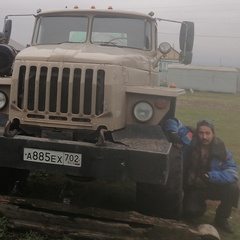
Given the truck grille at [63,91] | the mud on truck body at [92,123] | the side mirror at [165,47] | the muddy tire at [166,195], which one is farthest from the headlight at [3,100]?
the side mirror at [165,47]

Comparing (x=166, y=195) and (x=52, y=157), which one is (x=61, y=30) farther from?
(x=166, y=195)

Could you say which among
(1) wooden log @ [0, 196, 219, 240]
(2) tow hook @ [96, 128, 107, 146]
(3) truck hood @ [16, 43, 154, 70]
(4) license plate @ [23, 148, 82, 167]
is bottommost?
(1) wooden log @ [0, 196, 219, 240]

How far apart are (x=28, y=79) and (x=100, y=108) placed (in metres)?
0.81

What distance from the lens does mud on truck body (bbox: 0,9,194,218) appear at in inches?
154

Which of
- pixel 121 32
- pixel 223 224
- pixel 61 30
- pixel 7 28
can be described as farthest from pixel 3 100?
pixel 223 224

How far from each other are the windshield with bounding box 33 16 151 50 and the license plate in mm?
1940

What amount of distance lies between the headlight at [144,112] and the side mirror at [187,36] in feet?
5.82

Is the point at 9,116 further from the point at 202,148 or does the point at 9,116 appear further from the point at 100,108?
the point at 202,148

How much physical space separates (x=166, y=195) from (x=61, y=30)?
2.72 m

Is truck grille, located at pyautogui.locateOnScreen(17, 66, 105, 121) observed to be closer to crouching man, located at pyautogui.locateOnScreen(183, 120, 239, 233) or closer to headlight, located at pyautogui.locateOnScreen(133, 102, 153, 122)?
headlight, located at pyautogui.locateOnScreen(133, 102, 153, 122)

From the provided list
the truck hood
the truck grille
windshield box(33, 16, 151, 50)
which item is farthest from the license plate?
windshield box(33, 16, 151, 50)

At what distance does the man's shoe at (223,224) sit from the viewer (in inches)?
194

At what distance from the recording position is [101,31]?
5477mm

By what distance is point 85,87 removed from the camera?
13.6 feet
